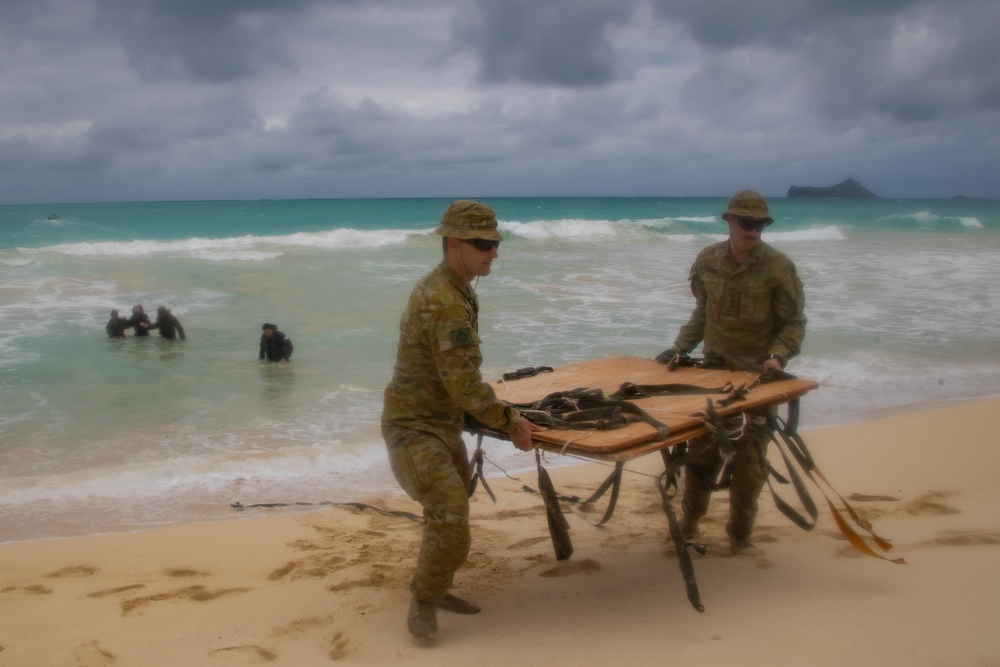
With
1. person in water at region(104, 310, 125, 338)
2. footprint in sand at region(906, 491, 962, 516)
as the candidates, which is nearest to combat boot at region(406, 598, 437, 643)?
footprint in sand at region(906, 491, 962, 516)

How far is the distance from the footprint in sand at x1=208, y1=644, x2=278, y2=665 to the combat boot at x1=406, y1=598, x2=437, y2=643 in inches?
23.4

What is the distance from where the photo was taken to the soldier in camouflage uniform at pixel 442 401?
339cm

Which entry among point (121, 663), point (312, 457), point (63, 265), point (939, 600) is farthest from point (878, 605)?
point (63, 265)

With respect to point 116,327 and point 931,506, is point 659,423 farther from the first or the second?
point 116,327

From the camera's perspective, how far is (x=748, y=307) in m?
4.49

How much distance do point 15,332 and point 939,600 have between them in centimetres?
1333

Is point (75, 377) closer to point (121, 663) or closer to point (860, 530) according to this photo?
point (121, 663)

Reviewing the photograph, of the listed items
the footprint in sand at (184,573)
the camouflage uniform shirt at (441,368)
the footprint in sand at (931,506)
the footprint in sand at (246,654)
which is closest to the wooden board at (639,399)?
the camouflage uniform shirt at (441,368)

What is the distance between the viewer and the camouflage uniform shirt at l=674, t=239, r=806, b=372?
4406 millimetres

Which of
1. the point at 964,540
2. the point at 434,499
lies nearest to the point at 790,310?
the point at 964,540

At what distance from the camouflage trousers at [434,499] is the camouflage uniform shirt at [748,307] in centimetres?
179

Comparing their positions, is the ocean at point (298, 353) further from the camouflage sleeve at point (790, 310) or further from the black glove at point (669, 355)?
the camouflage sleeve at point (790, 310)

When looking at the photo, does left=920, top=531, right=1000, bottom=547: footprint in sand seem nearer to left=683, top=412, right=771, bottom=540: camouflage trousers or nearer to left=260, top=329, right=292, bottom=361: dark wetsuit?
left=683, top=412, right=771, bottom=540: camouflage trousers

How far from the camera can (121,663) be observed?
360 cm
